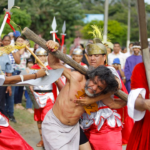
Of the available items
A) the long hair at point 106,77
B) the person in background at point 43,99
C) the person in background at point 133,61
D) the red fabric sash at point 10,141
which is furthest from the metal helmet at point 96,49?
the person in background at point 133,61

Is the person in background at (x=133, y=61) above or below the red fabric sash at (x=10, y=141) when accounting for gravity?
above

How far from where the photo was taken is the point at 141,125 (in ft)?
8.29

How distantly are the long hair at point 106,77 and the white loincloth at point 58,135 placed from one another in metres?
0.64

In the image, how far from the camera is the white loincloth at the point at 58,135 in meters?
2.94

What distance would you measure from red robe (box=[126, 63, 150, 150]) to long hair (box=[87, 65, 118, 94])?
33 cm

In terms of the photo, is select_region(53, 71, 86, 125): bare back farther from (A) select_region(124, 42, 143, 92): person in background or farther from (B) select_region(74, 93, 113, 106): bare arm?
(A) select_region(124, 42, 143, 92): person in background

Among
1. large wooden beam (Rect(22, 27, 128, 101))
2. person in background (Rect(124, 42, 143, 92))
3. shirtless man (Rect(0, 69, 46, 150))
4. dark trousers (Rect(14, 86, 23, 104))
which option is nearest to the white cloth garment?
large wooden beam (Rect(22, 27, 128, 101))

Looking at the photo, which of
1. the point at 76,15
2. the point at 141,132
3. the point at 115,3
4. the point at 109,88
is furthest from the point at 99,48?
the point at 115,3

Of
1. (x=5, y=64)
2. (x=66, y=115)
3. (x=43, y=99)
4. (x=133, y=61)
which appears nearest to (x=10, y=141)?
(x=66, y=115)

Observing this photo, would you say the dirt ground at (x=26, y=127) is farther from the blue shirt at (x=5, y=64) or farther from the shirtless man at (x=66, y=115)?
the shirtless man at (x=66, y=115)

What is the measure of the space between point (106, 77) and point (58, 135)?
852mm

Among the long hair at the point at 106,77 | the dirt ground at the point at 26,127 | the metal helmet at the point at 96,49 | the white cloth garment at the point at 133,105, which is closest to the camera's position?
the white cloth garment at the point at 133,105

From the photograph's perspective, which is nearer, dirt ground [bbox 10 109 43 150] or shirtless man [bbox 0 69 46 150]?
shirtless man [bbox 0 69 46 150]

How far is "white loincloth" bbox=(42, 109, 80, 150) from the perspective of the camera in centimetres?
294
